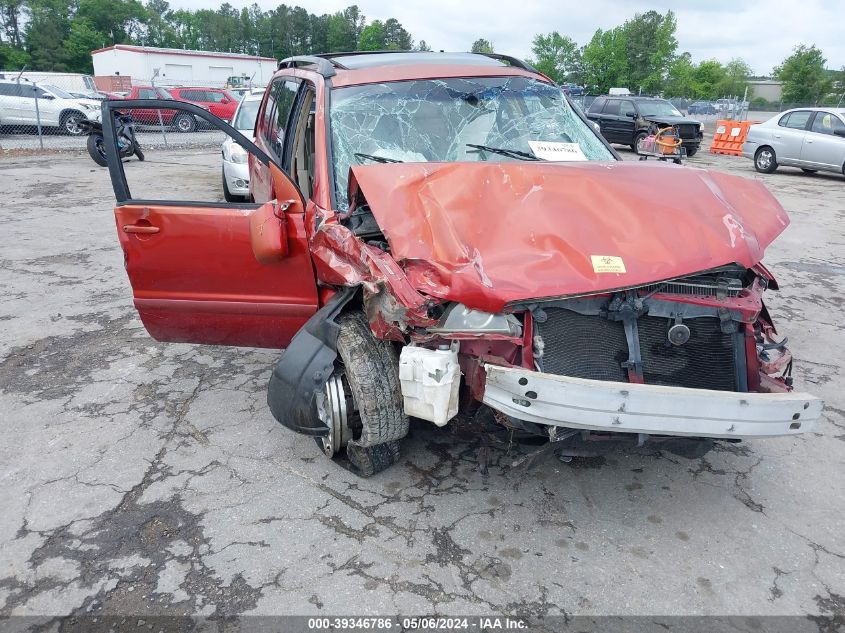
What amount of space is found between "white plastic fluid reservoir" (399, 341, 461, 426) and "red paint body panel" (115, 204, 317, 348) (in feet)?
3.64

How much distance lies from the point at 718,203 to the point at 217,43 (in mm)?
109625

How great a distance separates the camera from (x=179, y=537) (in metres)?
2.69

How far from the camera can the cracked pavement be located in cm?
240

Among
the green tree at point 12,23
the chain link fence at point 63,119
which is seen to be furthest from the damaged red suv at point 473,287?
the green tree at point 12,23

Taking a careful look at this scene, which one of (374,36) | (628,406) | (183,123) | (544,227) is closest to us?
(628,406)

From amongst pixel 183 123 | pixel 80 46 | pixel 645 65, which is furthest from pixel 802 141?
pixel 80 46

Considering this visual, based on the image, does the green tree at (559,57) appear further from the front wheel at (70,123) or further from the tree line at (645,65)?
the front wheel at (70,123)

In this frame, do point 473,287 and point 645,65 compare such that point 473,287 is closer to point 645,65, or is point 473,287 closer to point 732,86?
point 645,65

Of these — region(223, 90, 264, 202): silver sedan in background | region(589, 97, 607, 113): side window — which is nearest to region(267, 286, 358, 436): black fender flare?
region(223, 90, 264, 202): silver sedan in background

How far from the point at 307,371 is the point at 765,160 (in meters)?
15.5

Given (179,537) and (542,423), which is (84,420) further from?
(542,423)

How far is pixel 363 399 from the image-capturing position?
2.74m

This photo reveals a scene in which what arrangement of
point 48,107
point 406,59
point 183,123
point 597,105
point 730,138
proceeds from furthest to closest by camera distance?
point 183,123 → point 730,138 → point 597,105 → point 48,107 → point 406,59

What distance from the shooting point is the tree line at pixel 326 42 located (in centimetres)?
3888
